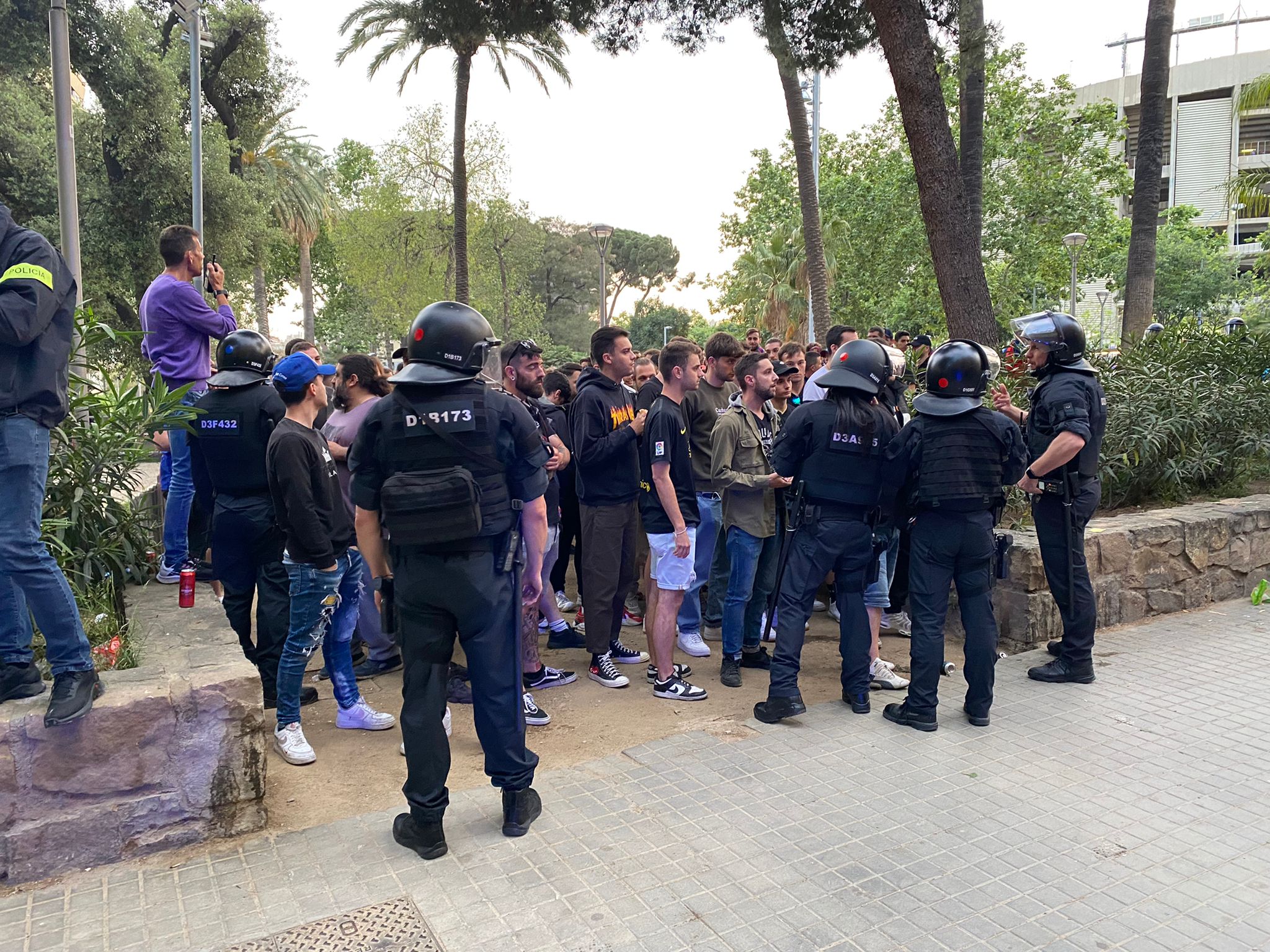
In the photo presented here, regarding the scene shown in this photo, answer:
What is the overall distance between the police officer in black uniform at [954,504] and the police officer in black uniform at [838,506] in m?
0.18

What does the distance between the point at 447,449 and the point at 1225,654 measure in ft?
18.2

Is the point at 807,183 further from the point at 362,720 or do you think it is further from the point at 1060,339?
the point at 362,720

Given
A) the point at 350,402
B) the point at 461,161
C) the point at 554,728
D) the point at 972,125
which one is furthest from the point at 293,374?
the point at 461,161

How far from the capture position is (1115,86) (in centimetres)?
6988

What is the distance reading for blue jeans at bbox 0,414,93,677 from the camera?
326 centimetres

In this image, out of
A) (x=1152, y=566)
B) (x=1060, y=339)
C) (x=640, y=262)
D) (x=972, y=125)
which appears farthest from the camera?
(x=640, y=262)

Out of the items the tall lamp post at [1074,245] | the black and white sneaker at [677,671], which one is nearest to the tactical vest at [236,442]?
the black and white sneaker at [677,671]

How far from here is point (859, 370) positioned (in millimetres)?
4910

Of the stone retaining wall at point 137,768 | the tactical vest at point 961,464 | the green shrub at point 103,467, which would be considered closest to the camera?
the stone retaining wall at point 137,768

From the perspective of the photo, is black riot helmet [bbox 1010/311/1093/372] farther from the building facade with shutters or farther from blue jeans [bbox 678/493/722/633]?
the building facade with shutters

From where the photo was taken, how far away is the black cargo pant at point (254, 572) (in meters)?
4.60

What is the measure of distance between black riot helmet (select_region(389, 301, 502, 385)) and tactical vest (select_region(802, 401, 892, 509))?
6.93 feet

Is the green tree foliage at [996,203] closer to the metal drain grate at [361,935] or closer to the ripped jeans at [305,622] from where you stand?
the ripped jeans at [305,622]

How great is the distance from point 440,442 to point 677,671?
2.77 meters
